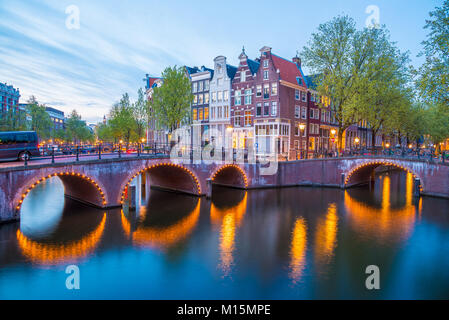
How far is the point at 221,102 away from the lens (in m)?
50.5

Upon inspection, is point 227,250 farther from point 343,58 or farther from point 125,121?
point 125,121

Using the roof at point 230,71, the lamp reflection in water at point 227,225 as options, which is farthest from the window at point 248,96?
the lamp reflection in water at point 227,225

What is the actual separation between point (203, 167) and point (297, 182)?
14.3 metres

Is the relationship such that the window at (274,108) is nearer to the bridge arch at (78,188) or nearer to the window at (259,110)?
the window at (259,110)

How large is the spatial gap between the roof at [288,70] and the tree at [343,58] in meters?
8.08

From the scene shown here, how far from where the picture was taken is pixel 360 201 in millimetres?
28844

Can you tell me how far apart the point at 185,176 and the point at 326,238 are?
16002mm

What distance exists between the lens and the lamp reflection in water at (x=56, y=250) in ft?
46.2

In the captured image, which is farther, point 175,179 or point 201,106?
point 201,106

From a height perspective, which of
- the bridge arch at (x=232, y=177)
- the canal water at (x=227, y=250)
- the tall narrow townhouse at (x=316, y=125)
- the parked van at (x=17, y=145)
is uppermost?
the tall narrow townhouse at (x=316, y=125)

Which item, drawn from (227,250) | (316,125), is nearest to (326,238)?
(227,250)

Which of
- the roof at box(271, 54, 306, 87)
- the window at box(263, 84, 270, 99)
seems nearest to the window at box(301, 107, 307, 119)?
the roof at box(271, 54, 306, 87)
